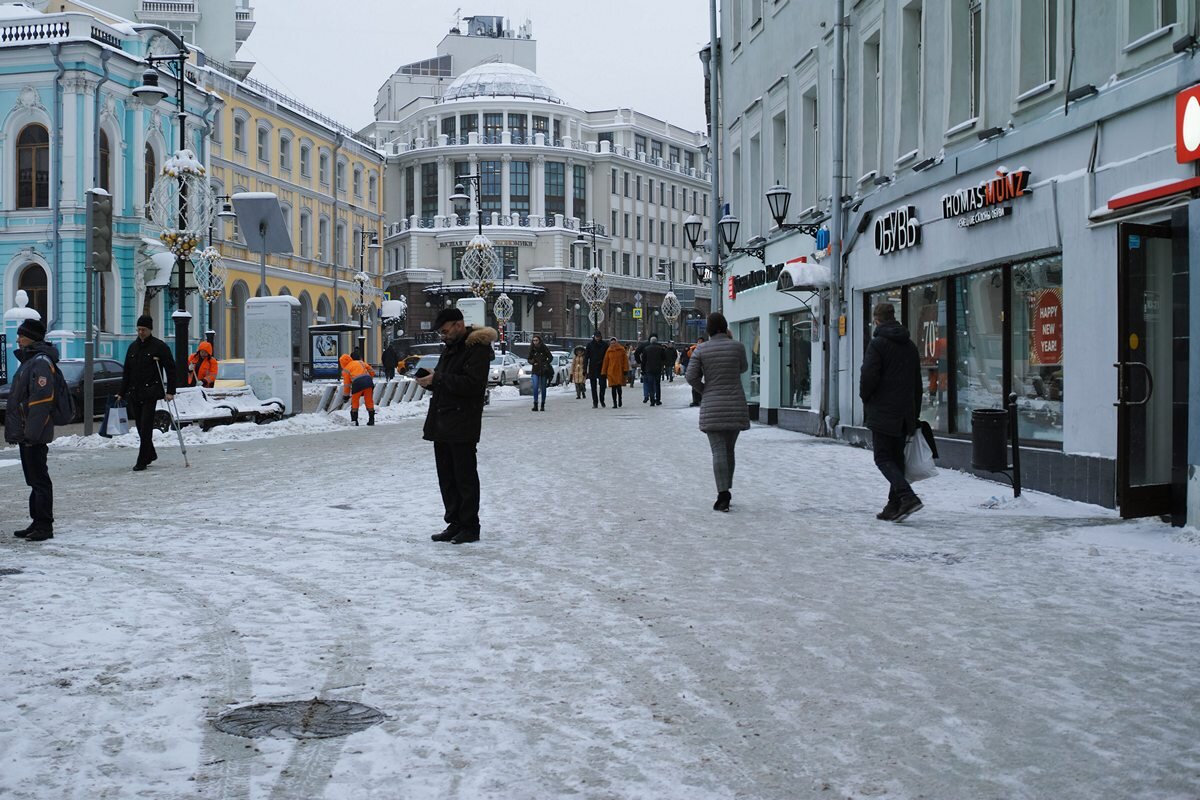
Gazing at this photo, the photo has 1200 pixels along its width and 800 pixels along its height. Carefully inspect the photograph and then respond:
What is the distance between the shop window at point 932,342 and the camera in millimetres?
15906

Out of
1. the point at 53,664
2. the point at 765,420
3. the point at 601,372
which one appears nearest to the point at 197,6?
the point at 601,372

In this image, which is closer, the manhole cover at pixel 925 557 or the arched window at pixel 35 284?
the manhole cover at pixel 925 557

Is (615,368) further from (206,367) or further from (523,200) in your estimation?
(523,200)

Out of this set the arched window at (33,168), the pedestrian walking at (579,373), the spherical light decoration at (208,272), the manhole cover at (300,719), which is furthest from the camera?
the arched window at (33,168)

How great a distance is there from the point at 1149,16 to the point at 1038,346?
3.58 m

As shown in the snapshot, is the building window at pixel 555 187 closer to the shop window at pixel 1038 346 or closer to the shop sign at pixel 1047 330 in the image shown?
the shop window at pixel 1038 346

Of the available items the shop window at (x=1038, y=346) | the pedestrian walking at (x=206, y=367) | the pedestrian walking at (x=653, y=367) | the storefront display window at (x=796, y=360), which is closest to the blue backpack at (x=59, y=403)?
the shop window at (x=1038, y=346)

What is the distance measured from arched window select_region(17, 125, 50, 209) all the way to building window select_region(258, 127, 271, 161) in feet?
47.6

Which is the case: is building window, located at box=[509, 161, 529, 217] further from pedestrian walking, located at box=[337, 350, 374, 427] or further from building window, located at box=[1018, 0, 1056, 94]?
building window, located at box=[1018, 0, 1056, 94]

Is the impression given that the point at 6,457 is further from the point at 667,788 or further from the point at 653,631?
the point at 667,788

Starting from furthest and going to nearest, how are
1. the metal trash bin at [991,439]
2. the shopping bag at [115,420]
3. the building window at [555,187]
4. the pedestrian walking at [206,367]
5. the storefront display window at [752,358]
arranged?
the building window at [555,187] < the pedestrian walking at [206,367] < the storefront display window at [752,358] < the shopping bag at [115,420] < the metal trash bin at [991,439]

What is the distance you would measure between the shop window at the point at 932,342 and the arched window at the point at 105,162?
111 ft

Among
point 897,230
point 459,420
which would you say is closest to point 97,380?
point 897,230

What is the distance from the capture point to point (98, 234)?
18172mm
